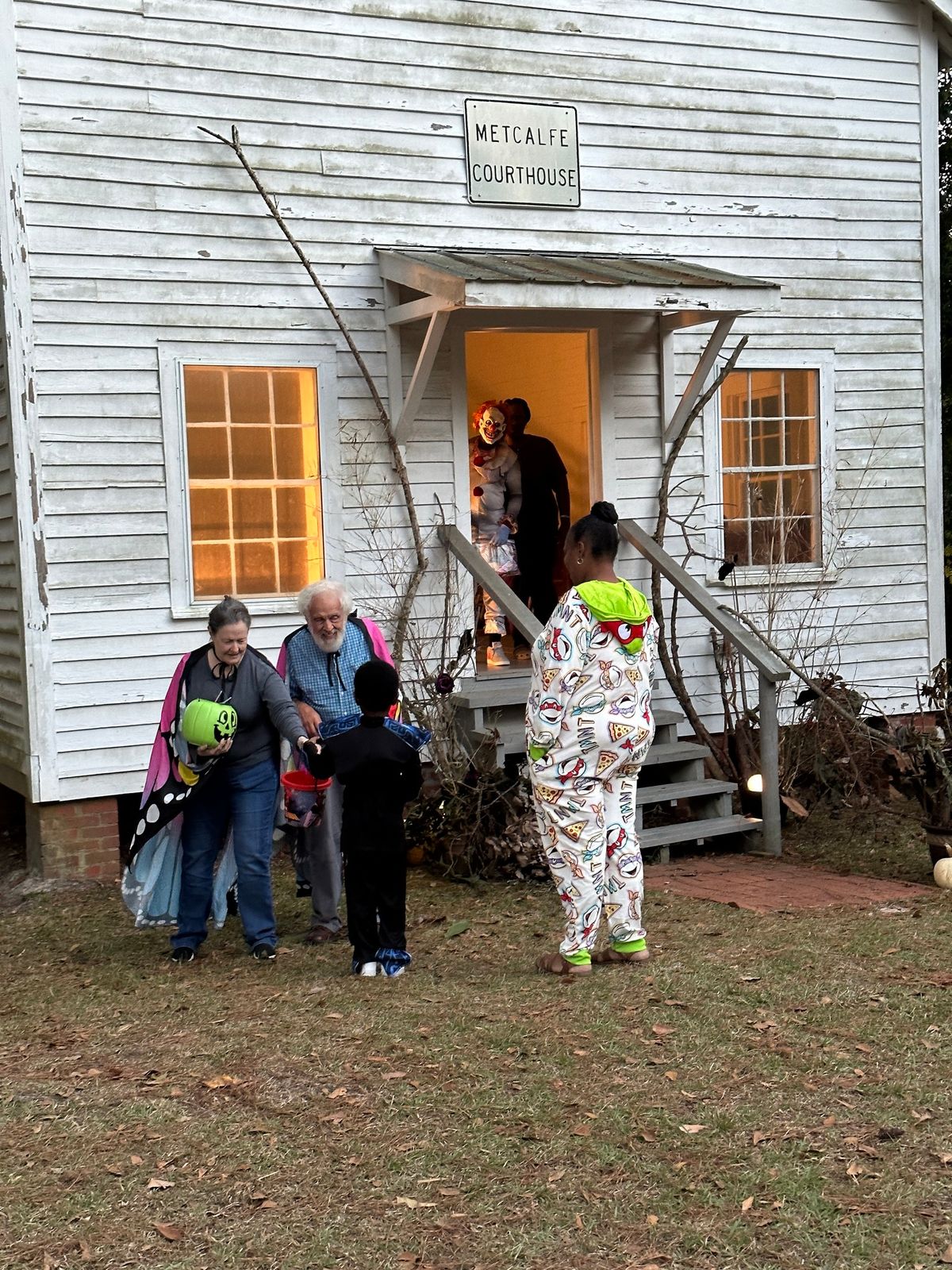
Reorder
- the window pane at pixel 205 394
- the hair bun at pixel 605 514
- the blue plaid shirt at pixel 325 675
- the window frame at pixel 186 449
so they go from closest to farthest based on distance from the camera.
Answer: the hair bun at pixel 605 514, the blue plaid shirt at pixel 325 675, the window frame at pixel 186 449, the window pane at pixel 205 394

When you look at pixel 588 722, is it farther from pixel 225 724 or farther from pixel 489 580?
pixel 489 580

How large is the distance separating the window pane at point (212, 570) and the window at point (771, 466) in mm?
3697

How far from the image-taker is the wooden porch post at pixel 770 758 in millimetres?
9055

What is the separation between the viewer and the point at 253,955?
6883mm

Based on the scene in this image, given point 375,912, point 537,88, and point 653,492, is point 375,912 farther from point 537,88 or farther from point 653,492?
point 537,88

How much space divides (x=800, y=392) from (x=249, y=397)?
4.22 meters

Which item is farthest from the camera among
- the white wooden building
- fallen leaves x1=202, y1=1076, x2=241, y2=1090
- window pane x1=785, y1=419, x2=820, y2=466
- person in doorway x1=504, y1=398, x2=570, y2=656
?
window pane x1=785, y1=419, x2=820, y2=466

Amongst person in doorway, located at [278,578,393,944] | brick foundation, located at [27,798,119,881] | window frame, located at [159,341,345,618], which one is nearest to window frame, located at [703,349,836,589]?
window frame, located at [159,341,345,618]

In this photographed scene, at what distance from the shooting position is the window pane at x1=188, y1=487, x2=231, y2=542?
9.07 m

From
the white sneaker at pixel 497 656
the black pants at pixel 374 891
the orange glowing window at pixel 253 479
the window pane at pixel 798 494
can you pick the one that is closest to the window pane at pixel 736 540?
the window pane at pixel 798 494

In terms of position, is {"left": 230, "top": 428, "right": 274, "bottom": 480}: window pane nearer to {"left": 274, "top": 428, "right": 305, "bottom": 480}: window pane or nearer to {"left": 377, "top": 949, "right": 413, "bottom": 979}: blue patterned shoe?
{"left": 274, "top": 428, "right": 305, "bottom": 480}: window pane

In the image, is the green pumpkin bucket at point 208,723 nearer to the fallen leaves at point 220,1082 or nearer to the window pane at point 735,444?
the fallen leaves at point 220,1082

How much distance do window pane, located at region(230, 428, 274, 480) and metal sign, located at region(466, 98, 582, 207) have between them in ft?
7.02

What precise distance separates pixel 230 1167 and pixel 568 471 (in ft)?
24.9
